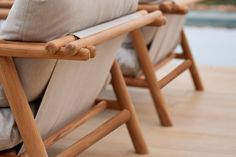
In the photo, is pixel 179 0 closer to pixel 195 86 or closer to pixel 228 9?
pixel 195 86

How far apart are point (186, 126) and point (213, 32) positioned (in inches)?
127

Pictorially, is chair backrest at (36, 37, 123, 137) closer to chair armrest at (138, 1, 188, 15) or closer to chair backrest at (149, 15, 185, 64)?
chair armrest at (138, 1, 188, 15)

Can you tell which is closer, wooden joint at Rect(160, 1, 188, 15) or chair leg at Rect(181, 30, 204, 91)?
wooden joint at Rect(160, 1, 188, 15)

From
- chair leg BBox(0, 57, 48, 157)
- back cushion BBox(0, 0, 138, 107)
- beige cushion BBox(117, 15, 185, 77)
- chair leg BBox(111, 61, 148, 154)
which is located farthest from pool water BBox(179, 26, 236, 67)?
chair leg BBox(0, 57, 48, 157)

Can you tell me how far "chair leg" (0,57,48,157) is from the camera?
1691 mm

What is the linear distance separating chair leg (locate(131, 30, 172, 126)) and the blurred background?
6.87 feet

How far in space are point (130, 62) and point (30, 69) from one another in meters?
1.17

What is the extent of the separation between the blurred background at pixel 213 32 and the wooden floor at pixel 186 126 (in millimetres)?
1289

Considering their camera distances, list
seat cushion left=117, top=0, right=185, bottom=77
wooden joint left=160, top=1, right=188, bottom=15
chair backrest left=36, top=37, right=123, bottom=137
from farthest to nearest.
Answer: seat cushion left=117, top=0, right=185, bottom=77
wooden joint left=160, top=1, right=188, bottom=15
chair backrest left=36, top=37, right=123, bottom=137

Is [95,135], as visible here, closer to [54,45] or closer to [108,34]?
[108,34]

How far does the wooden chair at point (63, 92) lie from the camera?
160cm

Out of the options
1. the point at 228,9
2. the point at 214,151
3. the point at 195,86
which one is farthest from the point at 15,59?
the point at 228,9

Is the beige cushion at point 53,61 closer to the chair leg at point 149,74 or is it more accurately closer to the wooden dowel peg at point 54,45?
the wooden dowel peg at point 54,45

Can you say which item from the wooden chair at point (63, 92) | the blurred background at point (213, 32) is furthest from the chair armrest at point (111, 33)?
the blurred background at point (213, 32)
